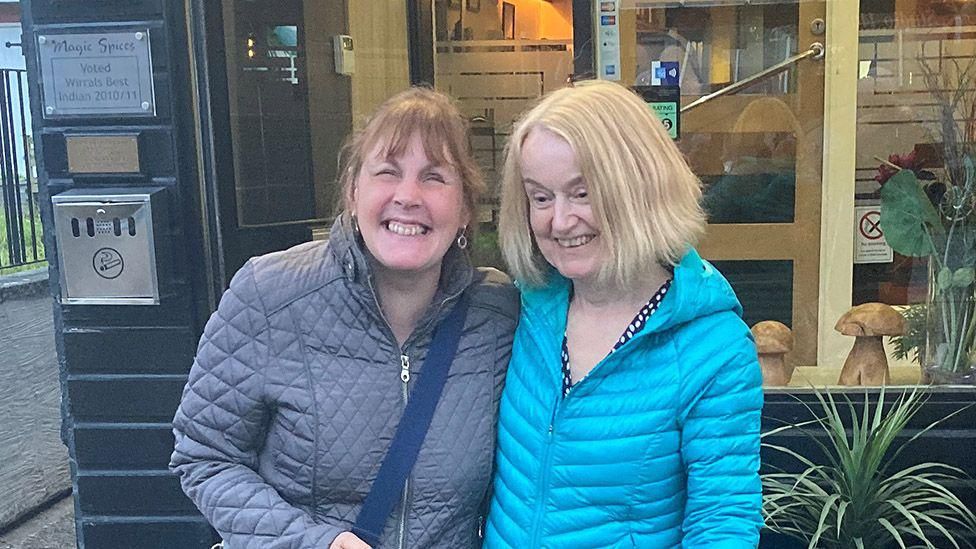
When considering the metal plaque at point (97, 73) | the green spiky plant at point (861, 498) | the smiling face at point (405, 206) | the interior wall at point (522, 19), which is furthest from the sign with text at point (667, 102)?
the smiling face at point (405, 206)

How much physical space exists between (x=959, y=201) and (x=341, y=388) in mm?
2579

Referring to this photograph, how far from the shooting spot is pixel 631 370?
161 cm

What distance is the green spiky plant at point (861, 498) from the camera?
2846mm

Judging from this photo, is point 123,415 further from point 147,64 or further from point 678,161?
point 678,161

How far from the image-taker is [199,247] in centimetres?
299

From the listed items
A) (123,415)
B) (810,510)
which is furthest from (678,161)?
(123,415)

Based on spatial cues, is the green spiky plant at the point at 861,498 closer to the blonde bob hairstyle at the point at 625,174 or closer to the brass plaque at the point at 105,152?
the blonde bob hairstyle at the point at 625,174

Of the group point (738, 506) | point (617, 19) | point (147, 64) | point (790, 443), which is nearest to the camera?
point (738, 506)

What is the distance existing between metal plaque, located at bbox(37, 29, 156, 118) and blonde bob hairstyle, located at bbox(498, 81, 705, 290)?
1683 mm

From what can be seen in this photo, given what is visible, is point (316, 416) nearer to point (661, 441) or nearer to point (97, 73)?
point (661, 441)

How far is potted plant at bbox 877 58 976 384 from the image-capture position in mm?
3346

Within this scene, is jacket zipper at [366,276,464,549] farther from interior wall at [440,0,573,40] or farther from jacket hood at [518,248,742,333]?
interior wall at [440,0,573,40]

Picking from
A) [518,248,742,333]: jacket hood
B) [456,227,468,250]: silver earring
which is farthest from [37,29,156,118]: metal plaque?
[518,248,742,333]: jacket hood

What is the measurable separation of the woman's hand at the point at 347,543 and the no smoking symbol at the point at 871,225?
2.76 meters
